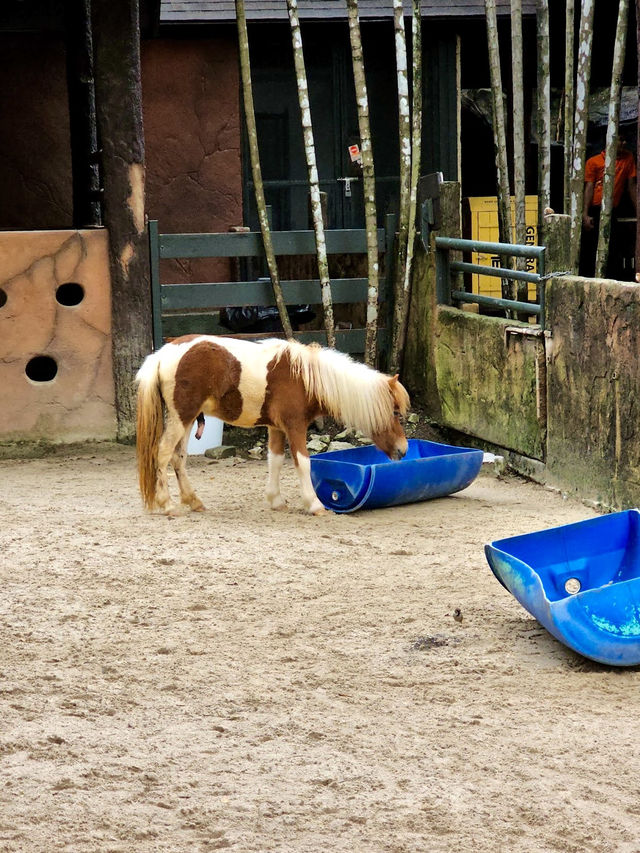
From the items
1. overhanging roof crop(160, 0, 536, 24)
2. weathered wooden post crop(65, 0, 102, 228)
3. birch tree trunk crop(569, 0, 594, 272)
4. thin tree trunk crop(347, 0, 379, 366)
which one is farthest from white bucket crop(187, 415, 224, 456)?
overhanging roof crop(160, 0, 536, 24)

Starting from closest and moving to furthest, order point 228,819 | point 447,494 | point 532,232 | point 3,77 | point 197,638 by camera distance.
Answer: point 228,819 < point 197,638 < point 447,494 < point 3,77 < point 532,232

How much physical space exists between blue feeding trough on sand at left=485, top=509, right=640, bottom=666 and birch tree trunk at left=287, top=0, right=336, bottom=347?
14.1ft

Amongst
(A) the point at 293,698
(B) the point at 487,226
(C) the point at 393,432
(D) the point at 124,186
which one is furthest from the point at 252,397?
(B) the point at 487,226

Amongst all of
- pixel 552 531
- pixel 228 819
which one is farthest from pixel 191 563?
pixel 228 819

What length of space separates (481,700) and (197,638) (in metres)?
1.19

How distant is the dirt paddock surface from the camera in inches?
119

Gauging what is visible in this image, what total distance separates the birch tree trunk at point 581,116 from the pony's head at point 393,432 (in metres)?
2.61

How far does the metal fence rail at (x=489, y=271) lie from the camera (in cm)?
724

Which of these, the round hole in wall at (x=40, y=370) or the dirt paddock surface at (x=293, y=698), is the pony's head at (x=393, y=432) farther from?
the round hole in wall at (x=40, y=370)

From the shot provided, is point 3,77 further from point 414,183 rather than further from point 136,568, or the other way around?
point 136,568

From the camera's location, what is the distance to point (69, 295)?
9211 millimetres

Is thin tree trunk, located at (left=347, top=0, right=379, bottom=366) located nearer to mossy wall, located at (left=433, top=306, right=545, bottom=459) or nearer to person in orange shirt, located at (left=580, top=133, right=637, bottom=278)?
mossy wall, located at (left=433, top=306, right=545, bottom=459)

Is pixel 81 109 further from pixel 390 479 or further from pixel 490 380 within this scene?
pixel 390 479

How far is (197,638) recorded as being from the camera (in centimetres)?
454
